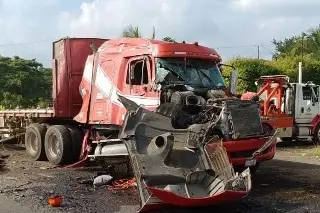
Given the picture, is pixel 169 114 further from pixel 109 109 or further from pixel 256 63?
pixel 256 63

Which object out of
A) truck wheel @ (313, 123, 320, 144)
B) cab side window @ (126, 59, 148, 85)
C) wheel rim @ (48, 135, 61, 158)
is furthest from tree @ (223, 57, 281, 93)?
cab side window @ (126, 59, 148, 85)

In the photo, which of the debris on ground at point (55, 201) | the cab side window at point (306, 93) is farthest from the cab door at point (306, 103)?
the debris on ground at point (55, 201)

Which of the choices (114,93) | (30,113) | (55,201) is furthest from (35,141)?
(55,201)

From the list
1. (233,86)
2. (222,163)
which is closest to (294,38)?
(233,86)

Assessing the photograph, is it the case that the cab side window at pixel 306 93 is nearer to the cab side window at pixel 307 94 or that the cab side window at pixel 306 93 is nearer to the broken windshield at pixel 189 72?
the cab side window at pixel 307 94

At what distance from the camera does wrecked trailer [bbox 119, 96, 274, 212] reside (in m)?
7.09

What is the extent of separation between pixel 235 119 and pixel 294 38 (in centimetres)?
4561

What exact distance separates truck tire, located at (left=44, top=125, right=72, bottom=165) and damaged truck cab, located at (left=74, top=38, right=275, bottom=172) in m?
0.56

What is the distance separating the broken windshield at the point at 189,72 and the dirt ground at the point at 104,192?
7.24 feet

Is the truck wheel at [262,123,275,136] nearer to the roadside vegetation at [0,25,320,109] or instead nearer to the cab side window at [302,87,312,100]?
the cab side window at [302,87,312,100]

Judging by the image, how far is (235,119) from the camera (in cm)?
882

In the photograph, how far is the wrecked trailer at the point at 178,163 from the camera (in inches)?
279

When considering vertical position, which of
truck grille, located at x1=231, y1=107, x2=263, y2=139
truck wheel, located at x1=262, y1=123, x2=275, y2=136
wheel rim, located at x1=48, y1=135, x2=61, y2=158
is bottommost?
wheel rim, located at x1=48, y1=135, x2=61, y2=158

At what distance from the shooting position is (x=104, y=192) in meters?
9.12
